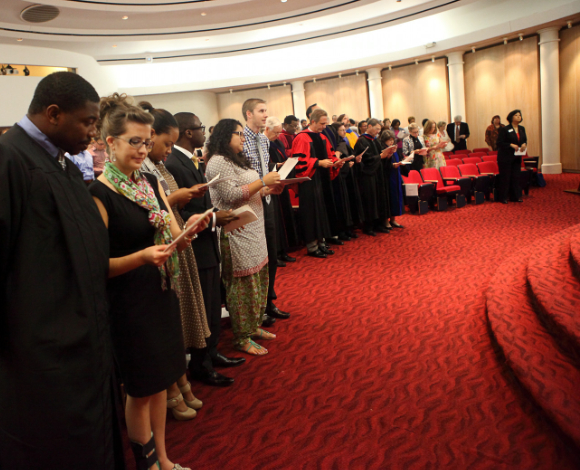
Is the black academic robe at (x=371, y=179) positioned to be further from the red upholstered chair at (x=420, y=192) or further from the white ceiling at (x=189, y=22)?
the white ceiling at (x=189, y=22)

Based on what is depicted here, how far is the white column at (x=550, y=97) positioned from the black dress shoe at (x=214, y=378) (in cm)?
1182

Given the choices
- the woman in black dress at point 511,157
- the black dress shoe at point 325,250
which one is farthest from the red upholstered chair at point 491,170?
the black dress shoe at point 325,250

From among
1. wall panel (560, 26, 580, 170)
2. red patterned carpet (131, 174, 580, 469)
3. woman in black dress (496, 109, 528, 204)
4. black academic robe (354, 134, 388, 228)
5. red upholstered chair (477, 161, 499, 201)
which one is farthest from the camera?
wall panel (560, 26, 580, 170)

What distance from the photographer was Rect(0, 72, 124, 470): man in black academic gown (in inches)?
46.8

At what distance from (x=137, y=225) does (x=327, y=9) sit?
1098 centimetres

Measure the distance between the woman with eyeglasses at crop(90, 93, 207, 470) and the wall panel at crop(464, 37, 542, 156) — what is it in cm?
1296

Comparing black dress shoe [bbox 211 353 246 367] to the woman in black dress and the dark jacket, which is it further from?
the woman in black dress

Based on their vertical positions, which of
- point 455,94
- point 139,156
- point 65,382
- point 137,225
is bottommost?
point 65,382

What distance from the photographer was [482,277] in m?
4.41

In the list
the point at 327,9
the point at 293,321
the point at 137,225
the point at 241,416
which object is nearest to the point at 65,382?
the point at 137,225

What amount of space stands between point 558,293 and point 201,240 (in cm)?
247

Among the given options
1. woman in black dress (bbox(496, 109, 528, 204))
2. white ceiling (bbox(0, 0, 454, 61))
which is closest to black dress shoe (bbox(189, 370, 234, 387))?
→ woman in black dress (bbox(496, 109, 528, 204))

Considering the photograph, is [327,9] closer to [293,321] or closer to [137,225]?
[293,321]

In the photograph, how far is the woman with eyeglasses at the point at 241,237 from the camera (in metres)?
2.89
